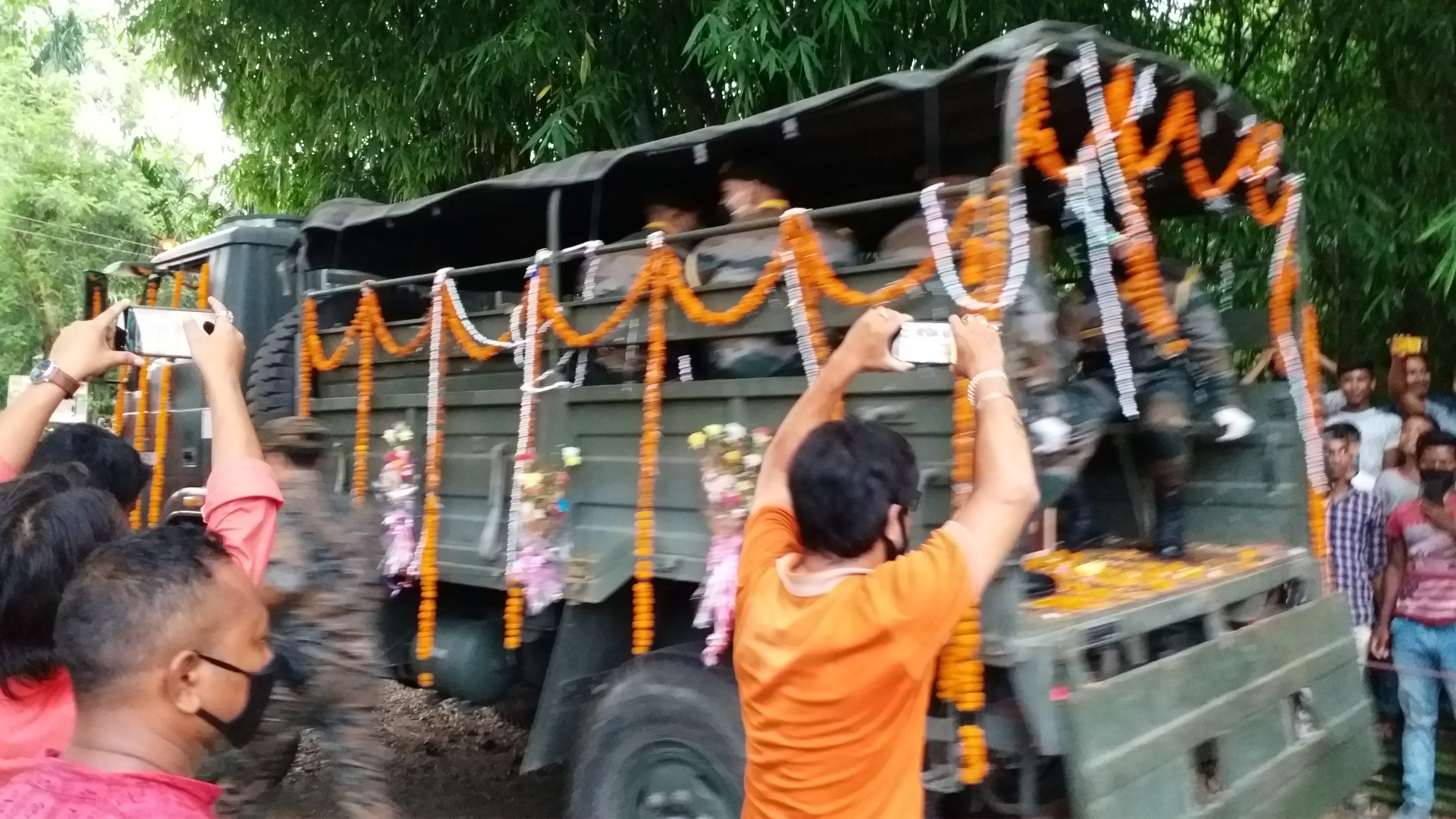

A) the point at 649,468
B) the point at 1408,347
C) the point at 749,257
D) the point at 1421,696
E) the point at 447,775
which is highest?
the point at 749,257

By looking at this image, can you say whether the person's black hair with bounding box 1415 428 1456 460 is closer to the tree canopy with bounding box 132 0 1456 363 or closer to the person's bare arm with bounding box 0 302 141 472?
the tree canopy with bounding box 132 0 1456 363

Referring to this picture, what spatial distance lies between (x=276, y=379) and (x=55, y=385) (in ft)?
9.03

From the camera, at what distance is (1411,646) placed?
15.0ft

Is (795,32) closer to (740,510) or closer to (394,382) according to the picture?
(394,382)

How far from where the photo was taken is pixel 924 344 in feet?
7.52

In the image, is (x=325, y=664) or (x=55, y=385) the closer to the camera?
(x=325, y=664)

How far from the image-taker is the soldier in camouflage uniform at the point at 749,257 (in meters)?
3.40

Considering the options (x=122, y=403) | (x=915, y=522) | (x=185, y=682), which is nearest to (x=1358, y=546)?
(x=915, y=522)

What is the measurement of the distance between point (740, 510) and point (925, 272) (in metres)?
0.84

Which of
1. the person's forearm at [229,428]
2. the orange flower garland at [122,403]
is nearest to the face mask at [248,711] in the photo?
the person's forearm at [229,428]

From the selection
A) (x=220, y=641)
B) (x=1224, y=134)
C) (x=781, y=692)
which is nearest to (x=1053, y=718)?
(x=781, y=692)

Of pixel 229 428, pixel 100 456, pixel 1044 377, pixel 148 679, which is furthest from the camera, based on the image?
pixel 1044 377

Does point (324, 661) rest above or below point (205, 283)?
below

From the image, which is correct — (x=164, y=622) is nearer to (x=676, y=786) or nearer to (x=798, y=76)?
(x=676, y=786)
